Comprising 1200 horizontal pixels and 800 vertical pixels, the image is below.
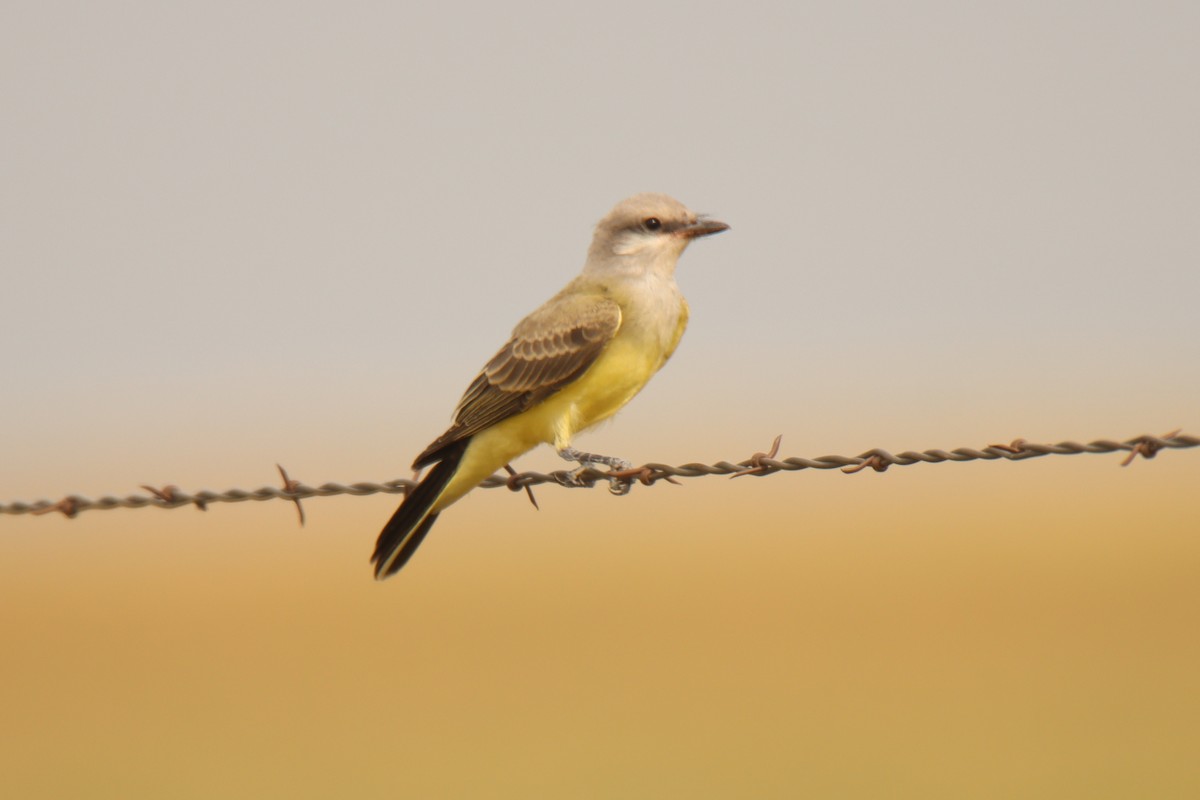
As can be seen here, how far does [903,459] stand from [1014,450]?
32 centimetres

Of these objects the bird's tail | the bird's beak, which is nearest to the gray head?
the bird's beak

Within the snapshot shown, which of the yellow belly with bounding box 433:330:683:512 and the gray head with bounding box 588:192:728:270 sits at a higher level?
the gray head with bounding box 588:192:728:270

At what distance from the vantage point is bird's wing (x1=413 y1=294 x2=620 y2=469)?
6996 mm

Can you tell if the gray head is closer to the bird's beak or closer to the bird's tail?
the bird's beak

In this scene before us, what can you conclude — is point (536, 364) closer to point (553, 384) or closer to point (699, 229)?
point (553, 384)

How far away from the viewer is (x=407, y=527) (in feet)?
21.8

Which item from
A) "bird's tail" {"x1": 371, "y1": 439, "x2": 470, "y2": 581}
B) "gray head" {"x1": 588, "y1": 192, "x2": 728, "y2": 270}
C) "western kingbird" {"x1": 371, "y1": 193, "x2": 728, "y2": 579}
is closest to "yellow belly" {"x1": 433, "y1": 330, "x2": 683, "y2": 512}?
"western kingbird" {"x1": 371, "y1": 193, "x2": 728, "y2": 579}

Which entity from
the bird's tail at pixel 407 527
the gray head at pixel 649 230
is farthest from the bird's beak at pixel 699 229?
the bird's tail at pixel 407 527

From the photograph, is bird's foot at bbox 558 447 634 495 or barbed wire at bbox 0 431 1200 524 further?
bird's foot at bbox 558 447 634 495

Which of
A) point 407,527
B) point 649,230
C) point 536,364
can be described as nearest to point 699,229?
point 649,230

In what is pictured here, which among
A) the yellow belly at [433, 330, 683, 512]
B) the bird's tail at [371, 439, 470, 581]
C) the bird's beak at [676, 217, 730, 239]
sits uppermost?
the bird's beak at [676, 217, 730, 239]

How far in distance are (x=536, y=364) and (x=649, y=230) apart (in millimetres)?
1111

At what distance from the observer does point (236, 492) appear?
5.72 metres

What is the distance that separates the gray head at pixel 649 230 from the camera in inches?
304
